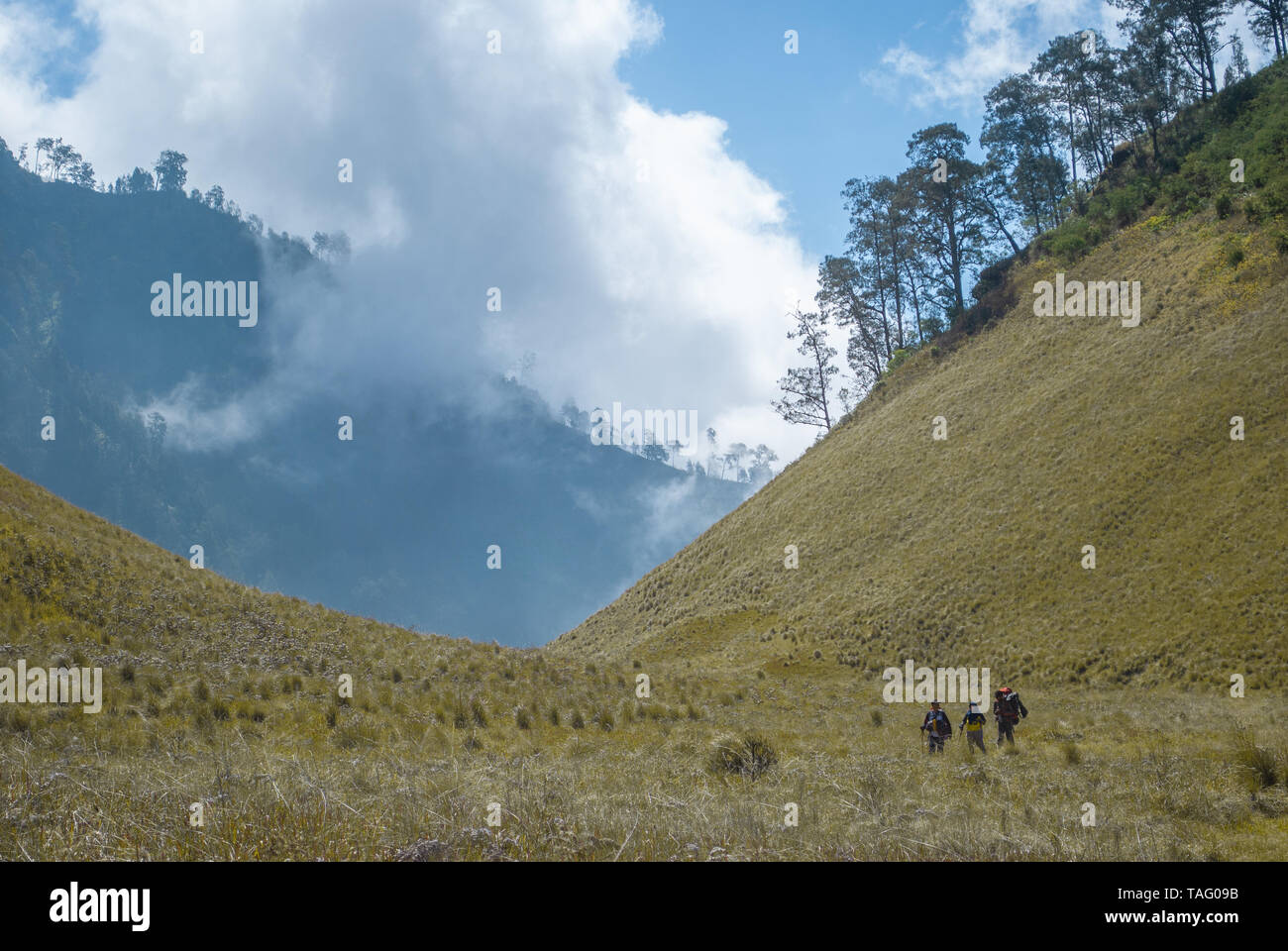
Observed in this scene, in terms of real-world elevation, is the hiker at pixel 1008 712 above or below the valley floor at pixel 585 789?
below

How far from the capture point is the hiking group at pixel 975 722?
15.9 metres

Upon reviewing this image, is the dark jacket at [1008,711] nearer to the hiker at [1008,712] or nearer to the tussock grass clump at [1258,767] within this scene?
the hiker at [1008,712]

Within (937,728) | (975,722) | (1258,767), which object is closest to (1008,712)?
(975,722)

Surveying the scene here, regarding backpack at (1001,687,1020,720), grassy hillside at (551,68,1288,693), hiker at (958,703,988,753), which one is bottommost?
hiker at (958,703,988,753)

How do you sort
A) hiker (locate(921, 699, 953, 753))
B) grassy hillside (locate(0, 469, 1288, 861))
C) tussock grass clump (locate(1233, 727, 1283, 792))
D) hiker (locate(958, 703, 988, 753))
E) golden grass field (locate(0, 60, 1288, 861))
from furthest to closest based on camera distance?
hiker (locate(958, 703, 988, 753)) < hiker (locate(921, 699, 953, 753)) < tussock grass clump (locate(1233, 727, 1283, 792)) < golden grass field (locate(0, 60, 1288, 861)) < grassy hillside (locate(0, 469, 1288, 861))

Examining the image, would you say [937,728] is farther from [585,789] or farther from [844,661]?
[844,661]

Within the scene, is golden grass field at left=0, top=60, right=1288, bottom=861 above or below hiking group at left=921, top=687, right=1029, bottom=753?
above

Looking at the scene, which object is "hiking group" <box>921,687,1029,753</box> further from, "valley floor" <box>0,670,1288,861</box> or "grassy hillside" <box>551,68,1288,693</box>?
"grassy hillside" <box>551,68,1288,693</box>

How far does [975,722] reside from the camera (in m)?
16.4

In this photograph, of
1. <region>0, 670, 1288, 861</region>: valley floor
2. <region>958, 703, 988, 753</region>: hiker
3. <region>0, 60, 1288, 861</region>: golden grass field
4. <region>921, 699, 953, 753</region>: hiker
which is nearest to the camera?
<region>0, 670, 1288, 861</region>: valley floor

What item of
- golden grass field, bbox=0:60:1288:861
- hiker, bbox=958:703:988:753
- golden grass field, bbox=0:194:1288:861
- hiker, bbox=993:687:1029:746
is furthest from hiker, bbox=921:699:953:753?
hiker, bbox=993:687:1029:746

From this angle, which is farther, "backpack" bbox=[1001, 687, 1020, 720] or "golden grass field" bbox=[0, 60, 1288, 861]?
"backpack" bbox=[1001, 687, 1020, 720]

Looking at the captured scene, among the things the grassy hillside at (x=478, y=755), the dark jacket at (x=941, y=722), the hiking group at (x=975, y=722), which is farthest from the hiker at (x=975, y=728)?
the grassy hillside at (x=478, y=755)

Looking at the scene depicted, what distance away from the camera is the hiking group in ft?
52.1
